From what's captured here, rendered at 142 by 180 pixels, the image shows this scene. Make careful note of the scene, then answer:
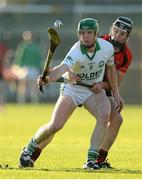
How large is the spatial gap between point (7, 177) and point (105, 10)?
2788cm

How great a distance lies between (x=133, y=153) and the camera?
51.2ft

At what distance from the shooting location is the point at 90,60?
12.5 m

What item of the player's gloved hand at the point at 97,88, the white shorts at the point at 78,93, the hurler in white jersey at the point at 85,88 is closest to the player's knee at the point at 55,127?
the hurler in white jersey at the point at 85,88

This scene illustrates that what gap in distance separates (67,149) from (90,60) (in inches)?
166

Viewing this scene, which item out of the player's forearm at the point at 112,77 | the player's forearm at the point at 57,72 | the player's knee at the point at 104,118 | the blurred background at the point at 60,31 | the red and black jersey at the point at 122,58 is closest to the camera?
the player's forearm at the point at 57,72

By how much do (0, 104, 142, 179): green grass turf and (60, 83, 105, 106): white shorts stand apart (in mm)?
937

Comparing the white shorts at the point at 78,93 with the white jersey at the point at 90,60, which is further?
the white shorts at the point at 78,93

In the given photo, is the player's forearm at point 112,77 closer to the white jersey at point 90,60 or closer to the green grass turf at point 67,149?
the white jersey at point 90,60

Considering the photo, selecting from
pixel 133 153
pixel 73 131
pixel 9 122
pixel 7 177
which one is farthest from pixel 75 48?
pixel 9 122

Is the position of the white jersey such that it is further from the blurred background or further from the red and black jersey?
the blurred background

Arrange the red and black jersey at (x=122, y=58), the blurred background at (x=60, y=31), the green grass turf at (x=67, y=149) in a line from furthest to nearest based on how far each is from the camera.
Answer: the blurred background at (x=60, y=31)
the red and black jersey at (x=122, y=58)
the green grass turf at (x=67, y=149)

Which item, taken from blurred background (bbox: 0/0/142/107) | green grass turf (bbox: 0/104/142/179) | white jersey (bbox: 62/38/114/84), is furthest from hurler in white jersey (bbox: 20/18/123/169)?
blurred background (bbox: 0/0/142/107)

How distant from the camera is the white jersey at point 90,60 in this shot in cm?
1241

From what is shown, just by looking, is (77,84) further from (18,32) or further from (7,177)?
(18,32)
